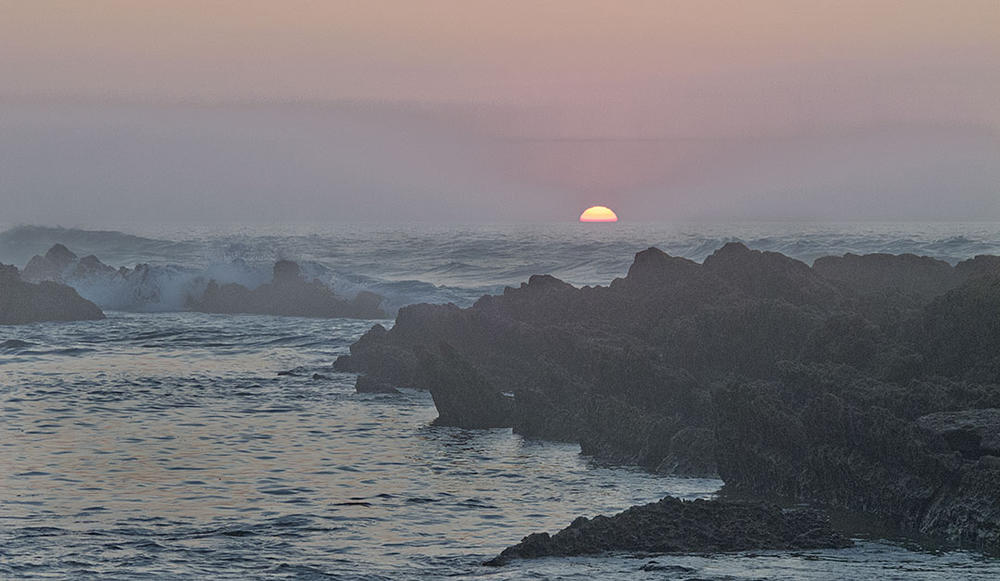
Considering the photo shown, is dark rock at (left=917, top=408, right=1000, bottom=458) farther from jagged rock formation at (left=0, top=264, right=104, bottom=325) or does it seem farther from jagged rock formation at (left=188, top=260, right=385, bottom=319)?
jagged rock formation at (left=0, top=264, right=104, bottom=325)

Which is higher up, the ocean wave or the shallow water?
the ocean wave

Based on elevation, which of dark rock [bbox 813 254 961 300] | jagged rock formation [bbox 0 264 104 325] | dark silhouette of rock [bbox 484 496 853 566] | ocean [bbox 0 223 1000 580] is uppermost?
dark rock [bbox 813 254 961 300]

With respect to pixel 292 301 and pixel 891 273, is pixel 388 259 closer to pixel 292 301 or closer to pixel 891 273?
pixel 292 301

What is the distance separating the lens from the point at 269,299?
4597 centimetres

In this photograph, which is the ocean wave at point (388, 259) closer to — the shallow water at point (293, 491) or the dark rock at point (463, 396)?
the shallow water at point (293, 491)

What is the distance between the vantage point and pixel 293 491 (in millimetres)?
14141

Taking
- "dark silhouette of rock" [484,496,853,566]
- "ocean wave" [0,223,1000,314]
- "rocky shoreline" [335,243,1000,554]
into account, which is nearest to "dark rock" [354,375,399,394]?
"rocky shoreline" [335,243,1000,554]

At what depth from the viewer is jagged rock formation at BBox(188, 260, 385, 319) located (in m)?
45.8

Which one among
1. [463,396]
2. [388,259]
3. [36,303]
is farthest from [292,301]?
[388,259]

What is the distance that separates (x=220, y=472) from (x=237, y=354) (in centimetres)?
1665

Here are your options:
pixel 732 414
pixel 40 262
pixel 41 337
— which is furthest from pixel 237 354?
pixel 40 262

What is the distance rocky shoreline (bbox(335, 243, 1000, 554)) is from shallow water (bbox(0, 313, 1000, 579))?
771mm

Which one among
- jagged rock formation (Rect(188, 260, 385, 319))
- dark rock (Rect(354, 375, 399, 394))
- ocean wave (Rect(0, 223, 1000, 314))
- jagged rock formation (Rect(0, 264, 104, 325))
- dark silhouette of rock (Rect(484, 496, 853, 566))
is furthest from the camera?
ocean wave (Rect(0, 223, 1000, 314))

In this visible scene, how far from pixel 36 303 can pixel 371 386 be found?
22069 mm
